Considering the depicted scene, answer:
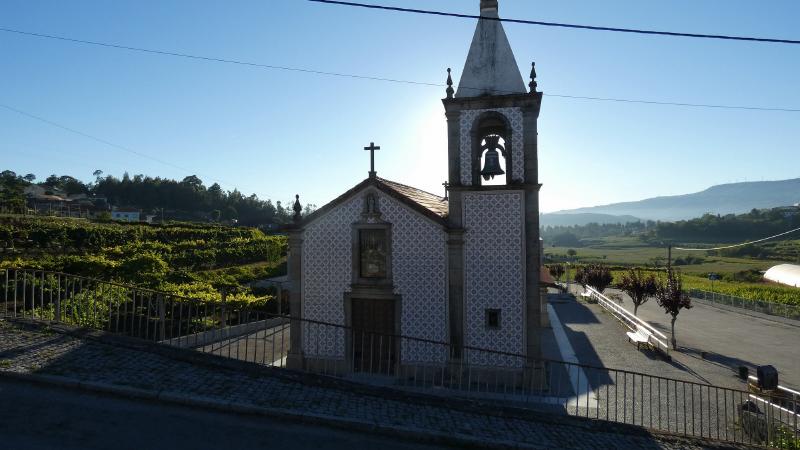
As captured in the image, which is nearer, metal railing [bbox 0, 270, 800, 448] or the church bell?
metal railing [bbox 0, 270, 800, 448]

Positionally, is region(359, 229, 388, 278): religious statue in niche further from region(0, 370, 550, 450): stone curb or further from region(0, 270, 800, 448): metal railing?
region(0, 370, 550, 450): stone curb

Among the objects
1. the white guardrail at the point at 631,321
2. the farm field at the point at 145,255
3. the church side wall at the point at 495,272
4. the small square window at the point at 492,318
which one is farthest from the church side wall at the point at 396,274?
the white guardrail at the point at 631,321

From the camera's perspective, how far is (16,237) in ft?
86.9

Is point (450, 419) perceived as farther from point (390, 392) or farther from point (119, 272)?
point (119, 272)

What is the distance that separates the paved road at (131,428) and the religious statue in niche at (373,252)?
6185 millimetres

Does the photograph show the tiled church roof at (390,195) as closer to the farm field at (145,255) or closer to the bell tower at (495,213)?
the bell tower at (495,213)

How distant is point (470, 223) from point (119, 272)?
16834mm

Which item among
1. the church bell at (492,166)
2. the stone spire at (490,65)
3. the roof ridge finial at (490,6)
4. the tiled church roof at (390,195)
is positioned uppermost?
the roof ridge finial at (490,6)

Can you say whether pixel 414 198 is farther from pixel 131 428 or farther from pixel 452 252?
pixel 131 428

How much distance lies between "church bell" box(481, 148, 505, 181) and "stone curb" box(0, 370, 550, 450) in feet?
24.4

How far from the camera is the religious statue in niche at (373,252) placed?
42.0ft

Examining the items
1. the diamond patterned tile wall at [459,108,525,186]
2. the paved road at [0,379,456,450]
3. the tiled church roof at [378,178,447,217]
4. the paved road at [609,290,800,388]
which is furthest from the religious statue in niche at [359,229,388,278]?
the paved road at [609,290,800,388]

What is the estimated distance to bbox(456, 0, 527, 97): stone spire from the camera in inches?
488

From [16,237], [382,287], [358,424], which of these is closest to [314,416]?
[358,424]
